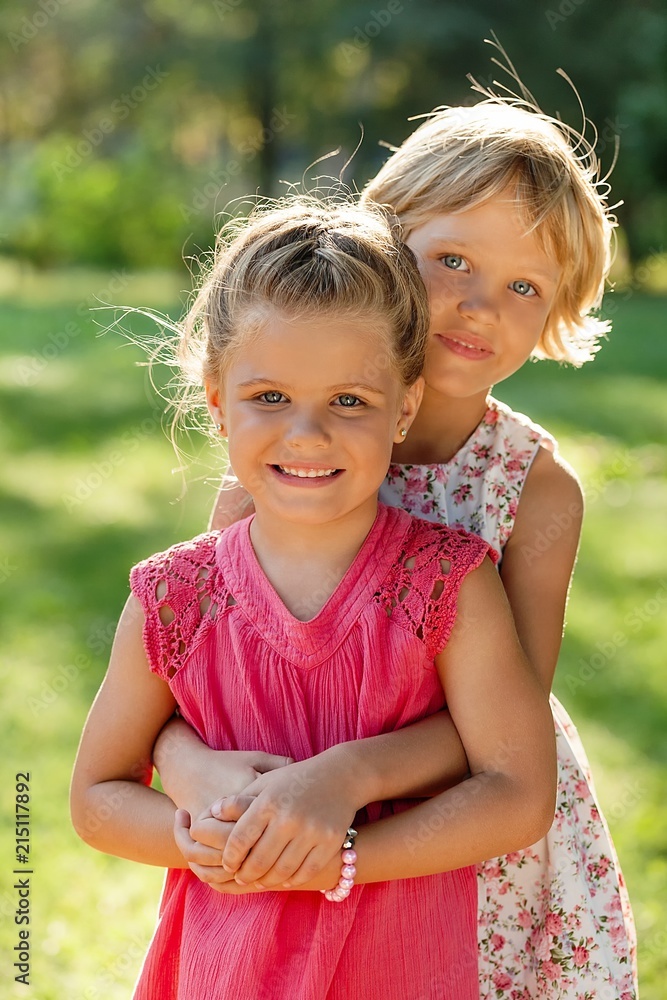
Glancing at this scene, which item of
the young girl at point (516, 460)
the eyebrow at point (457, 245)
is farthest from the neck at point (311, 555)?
the eyebrow at point (457, 245)

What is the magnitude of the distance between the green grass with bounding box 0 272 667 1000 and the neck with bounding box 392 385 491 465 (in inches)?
19.5

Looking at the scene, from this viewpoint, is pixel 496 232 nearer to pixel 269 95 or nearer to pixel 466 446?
pixel 466 446

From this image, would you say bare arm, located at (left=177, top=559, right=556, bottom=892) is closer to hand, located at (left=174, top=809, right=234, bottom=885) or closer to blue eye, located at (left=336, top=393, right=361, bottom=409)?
hand, located at (left=174, top=809, right=234, bottom=885)

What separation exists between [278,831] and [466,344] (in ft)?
3.26

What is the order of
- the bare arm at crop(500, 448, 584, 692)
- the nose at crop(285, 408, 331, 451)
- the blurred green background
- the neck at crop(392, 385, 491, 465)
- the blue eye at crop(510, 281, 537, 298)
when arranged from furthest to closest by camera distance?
the blurred green background → the neck at crop(392, 385, 491, 465) → the blue eye at crop(510, 281, 537, 298) → the bare arm at crop(500, 448, 584, 692) → the nose at crop(285, 408, 331, 451)

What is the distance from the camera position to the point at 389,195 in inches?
92.8

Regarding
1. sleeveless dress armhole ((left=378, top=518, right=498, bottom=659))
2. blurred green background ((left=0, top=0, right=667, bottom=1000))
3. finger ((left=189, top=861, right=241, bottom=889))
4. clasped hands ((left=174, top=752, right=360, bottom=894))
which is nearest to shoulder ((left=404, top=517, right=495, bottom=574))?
sleeveless dress armhole ((left=378, top=518, right=498, bottom=659))

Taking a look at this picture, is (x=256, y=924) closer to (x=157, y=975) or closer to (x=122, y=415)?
(x=157, y=975)

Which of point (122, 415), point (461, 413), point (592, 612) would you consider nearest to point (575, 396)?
point (122, 415)

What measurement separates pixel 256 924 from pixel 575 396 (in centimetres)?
929

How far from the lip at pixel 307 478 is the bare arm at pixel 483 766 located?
0.28 metres

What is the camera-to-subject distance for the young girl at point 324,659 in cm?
187

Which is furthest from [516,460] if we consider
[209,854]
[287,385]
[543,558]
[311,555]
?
[209,854]

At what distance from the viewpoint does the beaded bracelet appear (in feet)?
5.95
